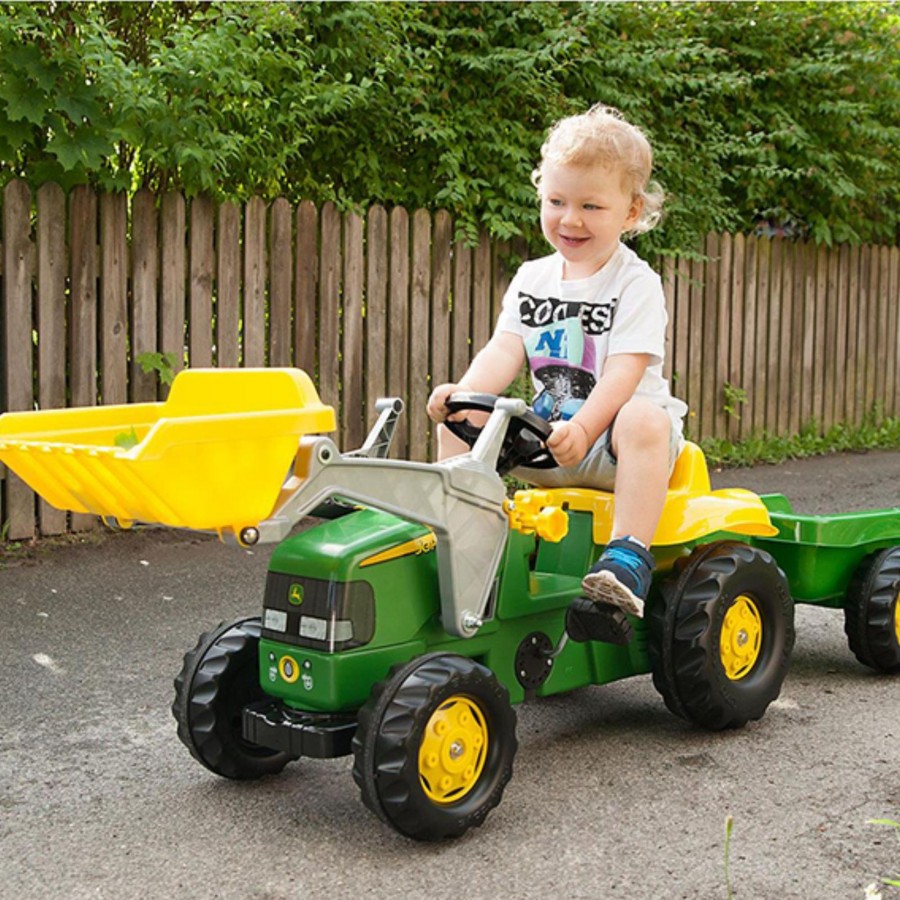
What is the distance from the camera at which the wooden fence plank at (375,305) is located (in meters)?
7.26

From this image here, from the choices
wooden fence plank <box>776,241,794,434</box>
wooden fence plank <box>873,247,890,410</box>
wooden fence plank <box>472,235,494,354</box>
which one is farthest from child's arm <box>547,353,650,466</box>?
wooden fence plank <box>873,247,890,410</box>

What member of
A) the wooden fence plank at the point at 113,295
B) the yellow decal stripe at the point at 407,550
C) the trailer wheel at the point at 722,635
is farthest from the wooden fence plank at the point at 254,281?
the yellow decal stripe at the point at 407,550

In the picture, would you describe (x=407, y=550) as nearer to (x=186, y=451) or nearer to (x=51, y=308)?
(x=186, y=451)

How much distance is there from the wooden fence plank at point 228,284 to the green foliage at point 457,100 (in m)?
0.17

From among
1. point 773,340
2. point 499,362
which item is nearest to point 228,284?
point 499,362

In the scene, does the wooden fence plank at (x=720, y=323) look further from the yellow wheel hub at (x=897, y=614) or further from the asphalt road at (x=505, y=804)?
the yellow wheel hub at (x=897, y=614)

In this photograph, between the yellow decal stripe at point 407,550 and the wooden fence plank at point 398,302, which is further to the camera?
the wooden fence plank at point 398,302

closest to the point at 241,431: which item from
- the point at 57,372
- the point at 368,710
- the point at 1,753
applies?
the point at 368,710

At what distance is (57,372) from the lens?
20.0 feet

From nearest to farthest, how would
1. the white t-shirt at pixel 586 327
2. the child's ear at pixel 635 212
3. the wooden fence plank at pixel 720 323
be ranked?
1. the white t-shirt at pixel 586 327
2. the child's ear at pixel 635 212
3. the wooden fence plank at pixel 720 323

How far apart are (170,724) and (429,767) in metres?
1.16

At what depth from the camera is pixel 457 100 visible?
8.09 metres

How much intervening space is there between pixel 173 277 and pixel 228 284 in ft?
1.04

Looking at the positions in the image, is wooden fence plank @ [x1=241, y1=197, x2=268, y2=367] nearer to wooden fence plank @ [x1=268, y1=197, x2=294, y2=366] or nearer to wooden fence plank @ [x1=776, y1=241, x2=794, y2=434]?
wooden fence plank @ [x1=268, y1=197, x2=294, y2=366]
